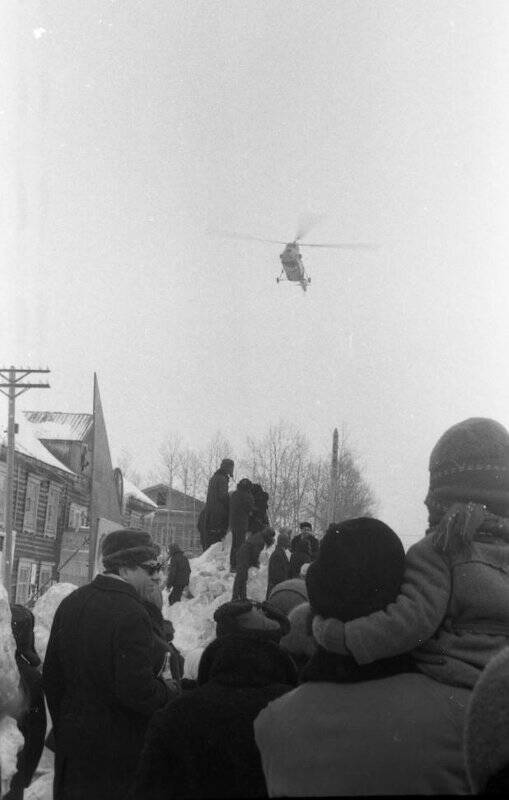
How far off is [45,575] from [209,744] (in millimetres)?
39021

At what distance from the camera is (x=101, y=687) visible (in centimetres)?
380

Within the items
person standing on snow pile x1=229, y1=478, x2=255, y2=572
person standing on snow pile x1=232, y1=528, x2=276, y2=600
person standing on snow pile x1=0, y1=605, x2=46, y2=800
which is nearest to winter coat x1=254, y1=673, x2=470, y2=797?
person standing on snow pile x1=0, y1=605, x2=46, y2=800

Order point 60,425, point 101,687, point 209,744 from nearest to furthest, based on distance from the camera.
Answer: point 209,744 < point 101,687 < point 60,425

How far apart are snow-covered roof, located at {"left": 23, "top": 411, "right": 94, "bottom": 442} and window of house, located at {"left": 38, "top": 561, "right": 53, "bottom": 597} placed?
7.51 metres

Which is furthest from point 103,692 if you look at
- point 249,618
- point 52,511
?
point 52,511

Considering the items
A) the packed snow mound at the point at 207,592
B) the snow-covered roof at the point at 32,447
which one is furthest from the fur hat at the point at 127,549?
the snow-covered roof at the point at 32,447

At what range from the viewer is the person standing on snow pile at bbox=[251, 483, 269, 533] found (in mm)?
13992

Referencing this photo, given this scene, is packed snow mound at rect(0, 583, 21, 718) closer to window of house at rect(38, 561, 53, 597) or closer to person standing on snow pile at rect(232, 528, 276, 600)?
person standing on snow pile at rect(232, 528, 276, 600)

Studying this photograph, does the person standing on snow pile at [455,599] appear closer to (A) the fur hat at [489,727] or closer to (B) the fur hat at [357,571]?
(B) the fur hat at [357,571]

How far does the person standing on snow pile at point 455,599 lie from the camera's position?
199 centimetres

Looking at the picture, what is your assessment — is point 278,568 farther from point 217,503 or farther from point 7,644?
point 7,644

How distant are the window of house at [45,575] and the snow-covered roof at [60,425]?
751 centimetres

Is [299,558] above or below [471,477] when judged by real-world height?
below

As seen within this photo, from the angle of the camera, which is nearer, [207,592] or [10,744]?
[10,744]
